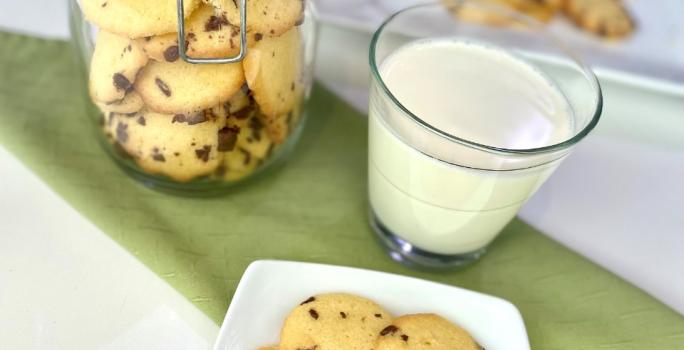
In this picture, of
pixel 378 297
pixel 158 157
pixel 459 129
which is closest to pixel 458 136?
pixel 459 129

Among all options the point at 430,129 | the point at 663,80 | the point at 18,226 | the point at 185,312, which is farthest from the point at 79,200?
the point at 663,80

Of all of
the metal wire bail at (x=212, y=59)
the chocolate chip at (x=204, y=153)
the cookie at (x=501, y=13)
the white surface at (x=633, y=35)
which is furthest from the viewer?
the white surface at (x=633, y=35)

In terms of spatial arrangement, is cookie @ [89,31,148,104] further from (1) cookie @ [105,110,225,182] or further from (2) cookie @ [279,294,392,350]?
(2) cookie @ [279,294,392,350]

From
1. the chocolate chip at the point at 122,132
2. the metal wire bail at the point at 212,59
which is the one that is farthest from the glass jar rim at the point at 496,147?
the chocolate chip at the point at 122,132

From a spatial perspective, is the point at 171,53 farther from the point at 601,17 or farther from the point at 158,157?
the point at 601,17

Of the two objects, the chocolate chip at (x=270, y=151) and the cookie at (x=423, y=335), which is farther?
the chocolate chip at (x=270, y=151)

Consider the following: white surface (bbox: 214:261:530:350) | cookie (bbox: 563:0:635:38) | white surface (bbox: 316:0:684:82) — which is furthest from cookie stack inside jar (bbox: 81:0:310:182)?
cookie (bbox: 563:0:635:38)

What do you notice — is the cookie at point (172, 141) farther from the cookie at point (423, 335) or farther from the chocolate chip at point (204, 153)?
the cookie at point (423, 335)

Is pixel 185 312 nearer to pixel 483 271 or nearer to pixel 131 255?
pixel 131 255
